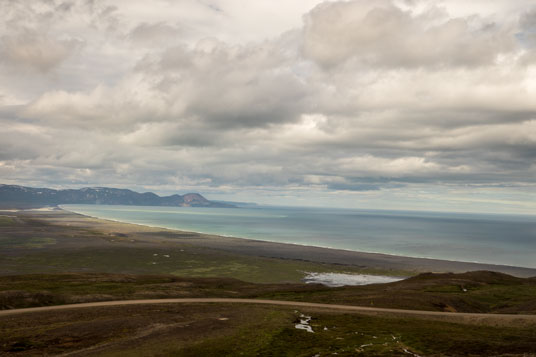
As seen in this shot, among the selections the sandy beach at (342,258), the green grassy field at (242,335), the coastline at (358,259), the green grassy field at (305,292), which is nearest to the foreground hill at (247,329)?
the green grassy field at (242,335)

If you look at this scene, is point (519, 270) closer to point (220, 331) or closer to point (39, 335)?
point (220, 331)

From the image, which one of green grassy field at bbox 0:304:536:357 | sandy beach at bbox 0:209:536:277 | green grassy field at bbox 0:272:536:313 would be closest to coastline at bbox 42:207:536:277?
sandy beach at bbox 0:209:536:277

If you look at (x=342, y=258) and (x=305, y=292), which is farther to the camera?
(x=342, y=258)

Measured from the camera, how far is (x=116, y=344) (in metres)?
35.9

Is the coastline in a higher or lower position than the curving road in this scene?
lower

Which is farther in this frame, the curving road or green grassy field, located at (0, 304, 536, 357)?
the curving road

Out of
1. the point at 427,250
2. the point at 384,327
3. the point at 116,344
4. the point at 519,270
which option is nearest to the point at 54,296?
the point at 116,344

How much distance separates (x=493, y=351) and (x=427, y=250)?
575ft

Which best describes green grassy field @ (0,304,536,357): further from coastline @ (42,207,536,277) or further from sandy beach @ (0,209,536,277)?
coastline @ (42,207,536,277)

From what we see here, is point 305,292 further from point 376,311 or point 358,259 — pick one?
point 358,259

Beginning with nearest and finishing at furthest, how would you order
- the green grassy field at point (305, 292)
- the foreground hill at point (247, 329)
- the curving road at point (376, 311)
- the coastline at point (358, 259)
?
the foreground hill at point (247, 329)
the curving road at point (376, 311)
the green grassy field at point (305, 292)
the coastline at point (358, 259)

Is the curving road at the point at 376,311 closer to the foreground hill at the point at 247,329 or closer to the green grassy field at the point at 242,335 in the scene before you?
the foreground hill at the point at 247,329

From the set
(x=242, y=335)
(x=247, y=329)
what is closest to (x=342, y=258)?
(x=247, y=329)

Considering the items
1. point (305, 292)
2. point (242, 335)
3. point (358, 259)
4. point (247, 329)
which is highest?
point (242, 335)
